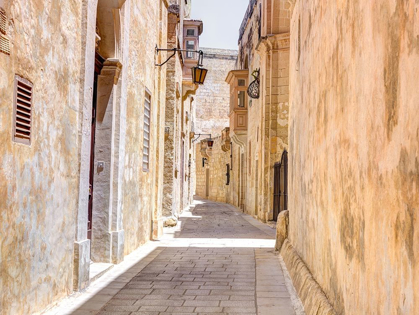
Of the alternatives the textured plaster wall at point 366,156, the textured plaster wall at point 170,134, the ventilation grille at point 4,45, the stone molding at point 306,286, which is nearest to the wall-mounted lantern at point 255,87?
the textured plaster wall at point 170,134

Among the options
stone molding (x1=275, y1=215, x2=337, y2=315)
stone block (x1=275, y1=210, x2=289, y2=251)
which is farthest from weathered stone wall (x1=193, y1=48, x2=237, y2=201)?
stone molding (x1=275, y1=215, x2=337, y2=315)

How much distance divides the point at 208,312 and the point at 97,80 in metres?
3.93

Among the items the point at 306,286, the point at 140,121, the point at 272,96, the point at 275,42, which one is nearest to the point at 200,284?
the point at 306,286

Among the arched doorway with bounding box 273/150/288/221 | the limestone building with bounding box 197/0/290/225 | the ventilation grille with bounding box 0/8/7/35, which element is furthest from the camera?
the limestone building with bounding box 197/0/290/225

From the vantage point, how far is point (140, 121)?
949 centimetres

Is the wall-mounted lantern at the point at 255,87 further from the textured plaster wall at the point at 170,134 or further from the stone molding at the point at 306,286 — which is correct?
the stone molding at the point at 306,286

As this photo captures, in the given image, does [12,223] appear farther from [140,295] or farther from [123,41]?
[123,41]

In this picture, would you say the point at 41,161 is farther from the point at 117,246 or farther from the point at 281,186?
the point at 281,186

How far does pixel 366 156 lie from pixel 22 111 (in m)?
2.71

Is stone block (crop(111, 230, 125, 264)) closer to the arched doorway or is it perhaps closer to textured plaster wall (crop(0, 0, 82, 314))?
textured plaster wall (crop(0, 0, 82, 314))

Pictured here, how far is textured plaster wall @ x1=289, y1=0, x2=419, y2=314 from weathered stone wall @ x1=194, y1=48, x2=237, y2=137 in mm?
42204

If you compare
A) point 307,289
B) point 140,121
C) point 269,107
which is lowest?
point 307,289

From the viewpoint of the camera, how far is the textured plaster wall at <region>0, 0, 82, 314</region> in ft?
12.7

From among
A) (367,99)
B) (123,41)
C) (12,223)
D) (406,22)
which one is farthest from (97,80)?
(406,22)
